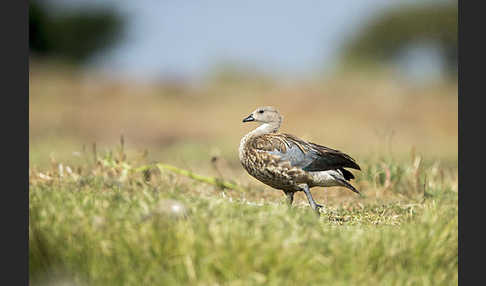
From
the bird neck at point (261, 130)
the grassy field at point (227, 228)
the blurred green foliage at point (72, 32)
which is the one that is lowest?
the grassy field at point (227, 228)

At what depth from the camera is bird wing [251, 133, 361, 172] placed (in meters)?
4.43

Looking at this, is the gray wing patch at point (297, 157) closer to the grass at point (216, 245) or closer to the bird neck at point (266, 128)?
the bird neck at point (266, 128)

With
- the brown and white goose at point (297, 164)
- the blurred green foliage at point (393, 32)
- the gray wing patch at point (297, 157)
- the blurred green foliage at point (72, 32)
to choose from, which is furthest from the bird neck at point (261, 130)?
the blurred green foliage at point (393, 32)

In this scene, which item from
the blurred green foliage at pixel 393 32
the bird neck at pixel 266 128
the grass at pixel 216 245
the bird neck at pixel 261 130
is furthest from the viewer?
the blurred green foliage at pixel 393 32

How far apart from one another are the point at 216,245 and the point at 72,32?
88.0 feet

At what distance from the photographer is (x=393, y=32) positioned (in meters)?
32.3

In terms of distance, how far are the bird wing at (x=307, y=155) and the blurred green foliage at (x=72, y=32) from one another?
78.4 feet

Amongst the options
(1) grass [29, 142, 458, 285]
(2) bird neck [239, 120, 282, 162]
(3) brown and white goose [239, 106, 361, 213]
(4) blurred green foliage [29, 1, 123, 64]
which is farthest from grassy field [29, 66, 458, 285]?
(4) blurred green foliage [29, 1, 123, 64]

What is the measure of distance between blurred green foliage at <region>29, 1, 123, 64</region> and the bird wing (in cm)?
2391

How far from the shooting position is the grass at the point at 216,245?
9.95ft

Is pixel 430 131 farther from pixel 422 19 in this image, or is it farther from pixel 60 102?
pixel 422 19

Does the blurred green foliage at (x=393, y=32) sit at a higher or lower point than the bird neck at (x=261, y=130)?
Answer: higher

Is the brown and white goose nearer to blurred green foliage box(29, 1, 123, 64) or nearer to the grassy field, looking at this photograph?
the grassy field

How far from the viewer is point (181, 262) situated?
9.95 feet
